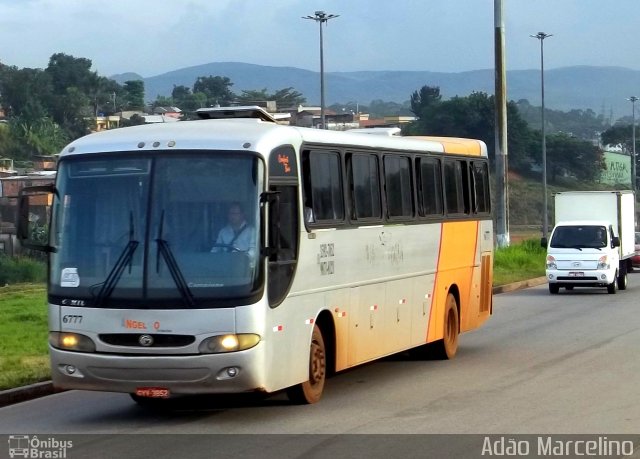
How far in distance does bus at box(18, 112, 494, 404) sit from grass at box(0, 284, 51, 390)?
2136 mm

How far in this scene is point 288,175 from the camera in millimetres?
12367

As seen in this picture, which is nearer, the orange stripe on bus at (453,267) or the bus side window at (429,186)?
the bus side window at (429,186)

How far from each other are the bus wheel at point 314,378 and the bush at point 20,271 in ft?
104

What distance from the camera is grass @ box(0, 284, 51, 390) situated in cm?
1462

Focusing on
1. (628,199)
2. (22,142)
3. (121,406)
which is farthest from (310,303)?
(22,142)

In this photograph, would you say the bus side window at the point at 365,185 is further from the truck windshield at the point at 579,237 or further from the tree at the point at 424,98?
the tree at the point at 424,98

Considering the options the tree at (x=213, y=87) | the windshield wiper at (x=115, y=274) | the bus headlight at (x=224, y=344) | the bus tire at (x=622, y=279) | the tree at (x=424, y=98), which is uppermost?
the tree at (x=213, y=87)

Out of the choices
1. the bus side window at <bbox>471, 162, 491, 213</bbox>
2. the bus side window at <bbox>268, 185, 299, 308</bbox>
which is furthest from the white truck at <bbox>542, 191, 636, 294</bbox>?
the bus side window at <bbox>268, 185, 299, 308</bbox>

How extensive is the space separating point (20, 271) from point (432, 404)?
34.2m

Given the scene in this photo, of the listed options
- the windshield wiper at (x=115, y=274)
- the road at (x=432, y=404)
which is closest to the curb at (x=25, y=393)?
the road at (x=432, y=404)

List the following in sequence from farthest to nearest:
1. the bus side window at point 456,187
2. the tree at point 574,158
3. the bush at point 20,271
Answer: the tree at point 574,158, the bush at point 20,271, the bus side window at point 456,187

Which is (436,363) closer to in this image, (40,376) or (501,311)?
(40,376)

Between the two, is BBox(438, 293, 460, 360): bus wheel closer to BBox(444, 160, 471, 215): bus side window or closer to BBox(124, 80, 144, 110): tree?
BBox(444, 160, 471, 215): bus side window

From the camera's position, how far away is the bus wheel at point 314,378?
1264 cm
